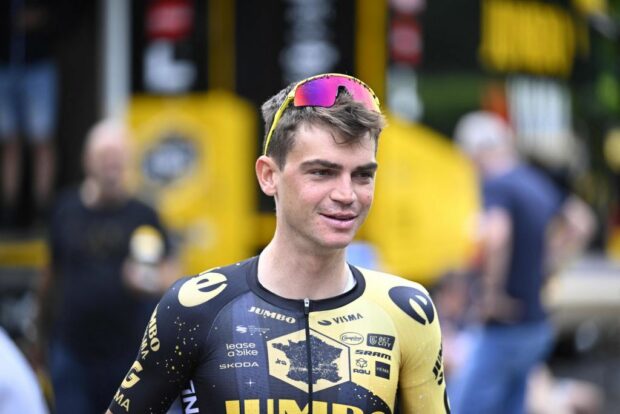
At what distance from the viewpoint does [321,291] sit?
125 inches

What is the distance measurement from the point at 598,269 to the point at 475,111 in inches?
129

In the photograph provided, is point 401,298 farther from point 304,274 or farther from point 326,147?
point 326,147

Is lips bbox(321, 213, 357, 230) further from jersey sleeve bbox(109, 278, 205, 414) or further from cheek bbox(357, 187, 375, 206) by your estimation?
jersey sleeve bbox(109, 278, 205, 414)

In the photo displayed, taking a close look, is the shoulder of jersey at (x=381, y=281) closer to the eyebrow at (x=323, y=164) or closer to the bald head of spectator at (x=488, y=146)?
the eyebrow at (x=323, y=164)

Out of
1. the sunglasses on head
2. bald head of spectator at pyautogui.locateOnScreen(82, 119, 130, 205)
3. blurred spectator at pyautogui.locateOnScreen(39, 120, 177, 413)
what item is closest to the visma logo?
the sunglasses on head

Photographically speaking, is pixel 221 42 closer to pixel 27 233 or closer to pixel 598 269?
pixel 27 233

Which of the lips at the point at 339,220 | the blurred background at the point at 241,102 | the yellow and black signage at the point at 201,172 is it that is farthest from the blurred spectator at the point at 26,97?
the lips at the point at 339,220

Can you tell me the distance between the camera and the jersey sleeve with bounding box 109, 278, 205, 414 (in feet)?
10.2

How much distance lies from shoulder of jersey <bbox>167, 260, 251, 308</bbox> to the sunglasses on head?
1.03ft

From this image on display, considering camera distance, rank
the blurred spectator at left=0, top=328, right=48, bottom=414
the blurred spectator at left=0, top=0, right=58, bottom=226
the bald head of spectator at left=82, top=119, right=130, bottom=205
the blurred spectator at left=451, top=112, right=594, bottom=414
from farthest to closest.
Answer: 1. the blurred spectator at left=0, top=0, right=58, bottom=226
2. the blurred spectator at left=451, top=112, right=594, bottom=414
3. the bald head of spectator at left=82, top=119, right=130, bottom=205
4. the blurred spectator at left=0, top=328, right=48, bottom=414

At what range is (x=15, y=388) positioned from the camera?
3.40 meters

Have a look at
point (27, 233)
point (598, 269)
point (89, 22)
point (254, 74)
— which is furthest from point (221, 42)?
point (598, 269)

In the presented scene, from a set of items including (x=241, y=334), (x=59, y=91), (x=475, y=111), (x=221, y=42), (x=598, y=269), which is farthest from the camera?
(x=598, y=269)

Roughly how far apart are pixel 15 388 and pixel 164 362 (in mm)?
523
